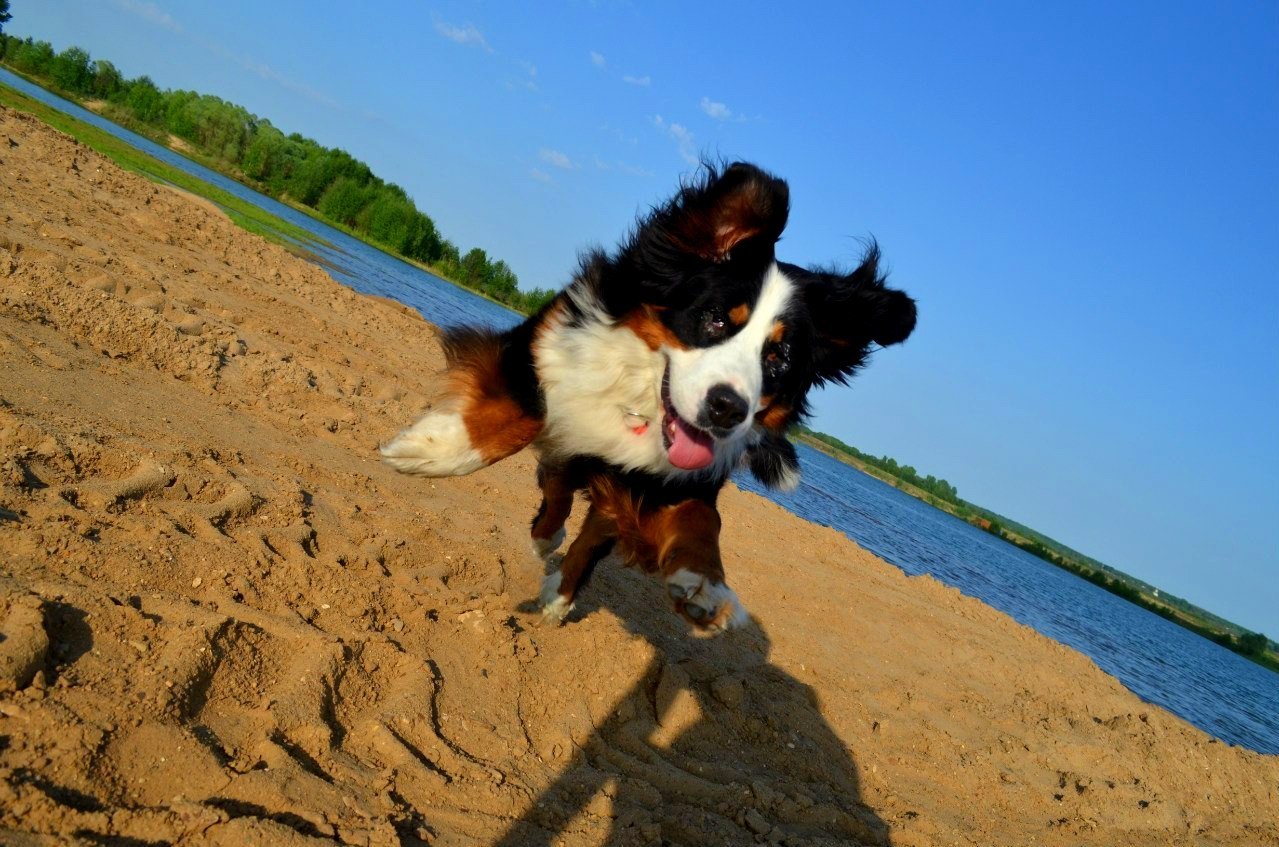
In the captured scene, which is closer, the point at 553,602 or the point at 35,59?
the point at 553,602

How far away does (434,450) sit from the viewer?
11.7 ft

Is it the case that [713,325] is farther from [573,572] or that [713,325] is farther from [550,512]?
[550,512]

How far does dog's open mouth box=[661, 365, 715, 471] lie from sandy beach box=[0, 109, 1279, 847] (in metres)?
1.12

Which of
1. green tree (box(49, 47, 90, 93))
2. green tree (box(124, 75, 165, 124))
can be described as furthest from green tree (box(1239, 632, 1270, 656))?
green tree (box(49, 47, 90, 93))

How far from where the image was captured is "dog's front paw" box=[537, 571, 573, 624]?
14.3 feet

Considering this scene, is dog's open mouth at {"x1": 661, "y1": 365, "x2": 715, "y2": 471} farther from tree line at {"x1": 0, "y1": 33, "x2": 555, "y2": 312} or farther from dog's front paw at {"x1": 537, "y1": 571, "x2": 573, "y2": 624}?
tree line at {"x1": 0, "y1": 33, "x2": 555, "y2": 312}

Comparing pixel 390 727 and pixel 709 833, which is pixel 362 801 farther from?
pixel 709 833

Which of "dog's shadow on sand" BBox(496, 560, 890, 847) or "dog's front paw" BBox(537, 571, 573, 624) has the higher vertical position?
"dog's front paw" BBox(537, 571, 573, 624)

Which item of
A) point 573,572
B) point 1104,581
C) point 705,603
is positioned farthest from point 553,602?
point 1104,581

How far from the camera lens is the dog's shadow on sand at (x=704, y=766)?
289 centimetres

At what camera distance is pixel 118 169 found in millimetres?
12297

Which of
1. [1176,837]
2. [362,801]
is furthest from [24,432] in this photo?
[1176,837]

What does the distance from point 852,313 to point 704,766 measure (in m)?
2.18

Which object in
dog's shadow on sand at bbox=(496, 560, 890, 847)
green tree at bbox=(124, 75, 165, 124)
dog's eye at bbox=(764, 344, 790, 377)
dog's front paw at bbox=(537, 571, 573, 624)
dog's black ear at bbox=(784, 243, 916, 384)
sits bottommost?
dog's shadow on sand at bbox=(496, 560, 890, 847)
